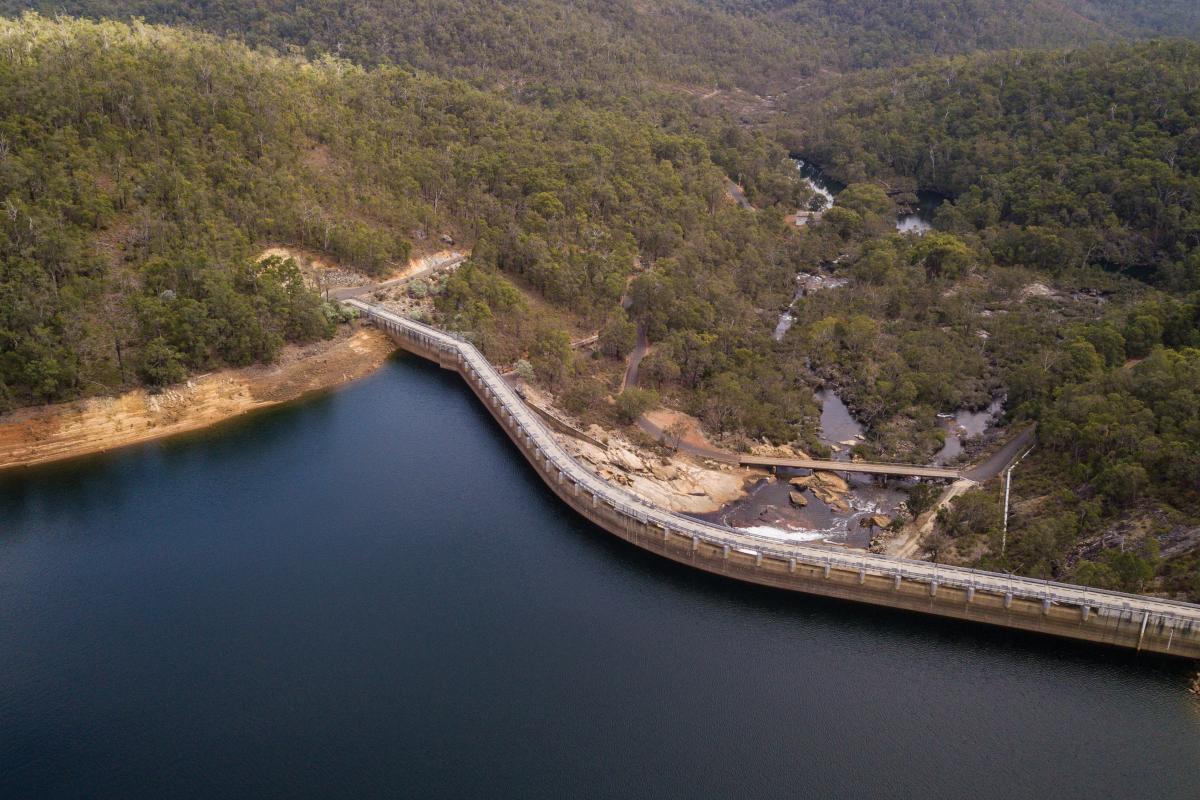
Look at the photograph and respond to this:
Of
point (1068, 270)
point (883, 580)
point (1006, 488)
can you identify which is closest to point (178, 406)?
point (883, 580)

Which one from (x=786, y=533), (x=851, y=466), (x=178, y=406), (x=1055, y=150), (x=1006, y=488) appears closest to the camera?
(x=786, y=533)

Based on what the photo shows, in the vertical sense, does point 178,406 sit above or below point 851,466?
above

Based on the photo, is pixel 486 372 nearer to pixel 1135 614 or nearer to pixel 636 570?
pixel 636 570

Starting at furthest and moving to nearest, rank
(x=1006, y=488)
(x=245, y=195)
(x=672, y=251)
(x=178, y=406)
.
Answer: (x=672, y=251), (x=245, y=195), (x=178, y=406), (x=1006, y=488)

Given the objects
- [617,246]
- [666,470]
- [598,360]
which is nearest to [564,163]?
[617,246]

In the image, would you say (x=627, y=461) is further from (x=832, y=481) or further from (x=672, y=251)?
(x=672, y=251)

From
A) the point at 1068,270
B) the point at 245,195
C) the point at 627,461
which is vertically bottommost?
the point at 627,461

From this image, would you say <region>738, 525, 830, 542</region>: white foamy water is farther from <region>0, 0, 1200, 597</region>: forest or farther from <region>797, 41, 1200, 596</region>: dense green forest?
<region>797, 41, 1200, 596</region>: dense green forest
